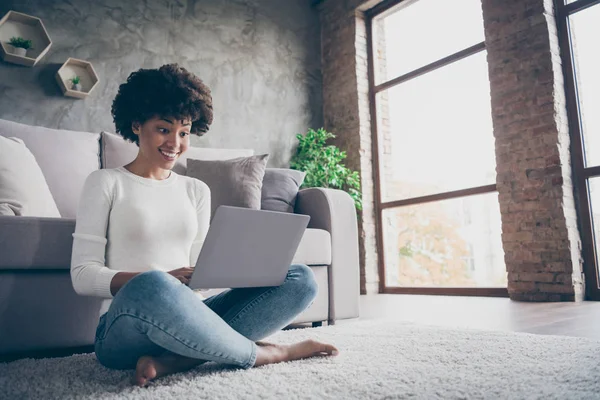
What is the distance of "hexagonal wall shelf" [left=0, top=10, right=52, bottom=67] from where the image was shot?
3.31 metres

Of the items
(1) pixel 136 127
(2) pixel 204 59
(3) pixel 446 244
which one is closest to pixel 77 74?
(2) pixel 204 59

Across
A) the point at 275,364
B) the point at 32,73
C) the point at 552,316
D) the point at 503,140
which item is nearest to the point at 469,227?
the point at 503,140

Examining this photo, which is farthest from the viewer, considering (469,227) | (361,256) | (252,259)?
(361,256)

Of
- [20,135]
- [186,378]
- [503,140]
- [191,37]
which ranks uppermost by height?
[191,37]

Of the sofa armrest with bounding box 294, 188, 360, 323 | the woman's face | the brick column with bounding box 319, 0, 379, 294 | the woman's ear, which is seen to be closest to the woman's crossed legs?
the woman's face

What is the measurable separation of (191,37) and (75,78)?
1143 millimetres

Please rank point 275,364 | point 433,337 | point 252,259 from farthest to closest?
1. point 433,337
2. point 275,364
3. point 252,259

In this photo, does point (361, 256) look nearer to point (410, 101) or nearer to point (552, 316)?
point (410, 101)

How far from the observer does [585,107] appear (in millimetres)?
3428

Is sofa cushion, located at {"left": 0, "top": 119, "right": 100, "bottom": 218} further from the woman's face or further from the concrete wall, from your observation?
the woman's face

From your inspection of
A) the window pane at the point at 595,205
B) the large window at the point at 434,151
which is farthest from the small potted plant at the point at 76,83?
the window pane at the point at 595,205

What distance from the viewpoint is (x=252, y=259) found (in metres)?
1.18

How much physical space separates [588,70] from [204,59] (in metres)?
2.99

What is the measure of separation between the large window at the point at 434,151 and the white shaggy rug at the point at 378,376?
243cm
